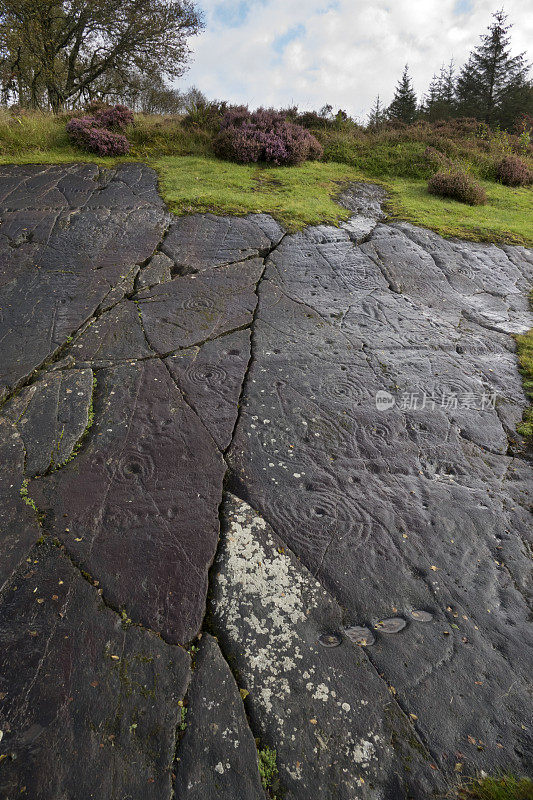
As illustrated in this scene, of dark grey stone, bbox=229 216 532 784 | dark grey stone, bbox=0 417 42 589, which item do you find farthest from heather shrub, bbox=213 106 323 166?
dark grey stone, bbox=0 417 42 589

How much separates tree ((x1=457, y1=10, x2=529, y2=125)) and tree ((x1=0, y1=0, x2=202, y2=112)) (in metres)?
16.3

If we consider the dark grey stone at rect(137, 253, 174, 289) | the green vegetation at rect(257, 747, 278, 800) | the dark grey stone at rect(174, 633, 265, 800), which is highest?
the dark grey stone at rect(137, 253, 174, 289)

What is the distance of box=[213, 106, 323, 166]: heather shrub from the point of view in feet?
32.1

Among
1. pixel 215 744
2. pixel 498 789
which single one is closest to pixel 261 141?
pixel 215 744

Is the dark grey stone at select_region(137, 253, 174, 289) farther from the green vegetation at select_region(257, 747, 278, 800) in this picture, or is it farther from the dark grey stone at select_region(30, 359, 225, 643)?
the green vegetation at select_region(257, 747, 278, 800)

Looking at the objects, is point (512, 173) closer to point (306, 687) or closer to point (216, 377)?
point (216, 377)

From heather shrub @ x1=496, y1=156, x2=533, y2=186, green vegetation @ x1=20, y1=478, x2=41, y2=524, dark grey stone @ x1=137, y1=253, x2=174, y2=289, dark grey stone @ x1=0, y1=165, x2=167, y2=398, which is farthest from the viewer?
heather shrub @ x1=496, y1=156, x2=533, y2=186

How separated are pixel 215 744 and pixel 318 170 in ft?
35.5

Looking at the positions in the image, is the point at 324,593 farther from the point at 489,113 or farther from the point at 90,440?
the point at 489,113

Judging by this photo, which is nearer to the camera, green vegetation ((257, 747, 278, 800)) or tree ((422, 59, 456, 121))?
green vegetation ((257, 747, 278, 800))

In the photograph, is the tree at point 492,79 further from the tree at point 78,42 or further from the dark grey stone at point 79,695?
the dark grey stone at point 79,695

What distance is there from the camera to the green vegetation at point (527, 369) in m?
3.74

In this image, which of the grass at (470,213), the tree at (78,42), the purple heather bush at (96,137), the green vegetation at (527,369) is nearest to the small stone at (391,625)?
the green vegetation at (527,369)

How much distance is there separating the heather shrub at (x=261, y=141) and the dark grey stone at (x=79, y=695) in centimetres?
996
